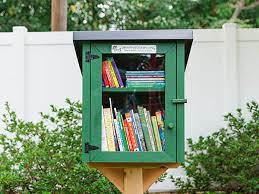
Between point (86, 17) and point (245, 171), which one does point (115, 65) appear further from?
point (86, 17)

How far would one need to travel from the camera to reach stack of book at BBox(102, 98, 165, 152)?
2.79 m

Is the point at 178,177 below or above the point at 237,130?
below

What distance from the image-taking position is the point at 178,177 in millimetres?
5785

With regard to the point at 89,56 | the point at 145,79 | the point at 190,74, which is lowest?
the point at 145,79

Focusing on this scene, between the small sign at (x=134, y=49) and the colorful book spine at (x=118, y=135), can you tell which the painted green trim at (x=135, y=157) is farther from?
the small sign at (x=134, y=49)

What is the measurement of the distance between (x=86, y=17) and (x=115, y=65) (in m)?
6.64

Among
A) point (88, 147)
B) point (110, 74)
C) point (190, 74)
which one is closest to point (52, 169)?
point (190, 74)

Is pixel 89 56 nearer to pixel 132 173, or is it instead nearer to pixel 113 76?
pixel 113 76

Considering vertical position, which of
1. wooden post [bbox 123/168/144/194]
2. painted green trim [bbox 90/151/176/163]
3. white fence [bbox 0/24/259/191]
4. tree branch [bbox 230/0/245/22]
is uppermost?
tree branch [bbox 230/0/245/22]

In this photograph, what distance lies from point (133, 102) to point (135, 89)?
0.07m

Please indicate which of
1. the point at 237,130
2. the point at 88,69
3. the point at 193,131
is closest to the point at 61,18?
the point at 193,131

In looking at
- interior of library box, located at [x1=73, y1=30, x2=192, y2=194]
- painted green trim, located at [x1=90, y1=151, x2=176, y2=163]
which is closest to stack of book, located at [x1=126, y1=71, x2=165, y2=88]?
interior of library box, located at [x1=73, y1=30, x2=192, y2=194]

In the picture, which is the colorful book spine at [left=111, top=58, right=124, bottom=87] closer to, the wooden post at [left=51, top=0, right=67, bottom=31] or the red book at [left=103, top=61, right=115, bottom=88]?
the red book at [left=103, top=61, right=115, bottom=88]

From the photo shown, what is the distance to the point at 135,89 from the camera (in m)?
2.77
